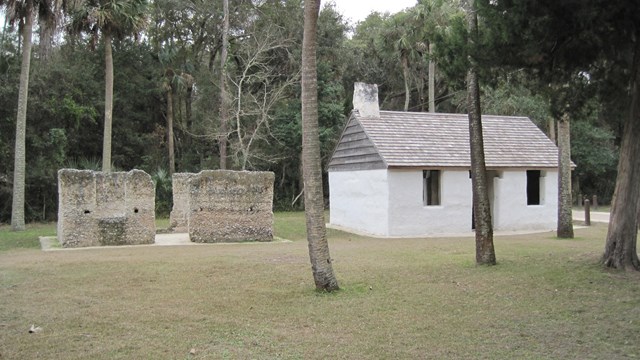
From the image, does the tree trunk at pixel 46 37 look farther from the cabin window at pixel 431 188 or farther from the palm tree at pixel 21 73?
the cabin window at pixel 431 188

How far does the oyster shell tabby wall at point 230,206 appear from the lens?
672 inches

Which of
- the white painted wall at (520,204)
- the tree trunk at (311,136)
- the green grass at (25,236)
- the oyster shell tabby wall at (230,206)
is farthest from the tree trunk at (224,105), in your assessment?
the tree trunk at (311,136)

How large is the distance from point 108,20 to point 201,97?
10131 mm

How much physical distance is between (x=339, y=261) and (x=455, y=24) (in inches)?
217

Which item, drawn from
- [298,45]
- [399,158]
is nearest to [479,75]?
[399,158]

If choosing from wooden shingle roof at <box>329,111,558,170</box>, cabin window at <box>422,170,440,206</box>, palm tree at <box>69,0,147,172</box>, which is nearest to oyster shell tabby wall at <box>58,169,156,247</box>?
wooden shingle roof at <box>329,111,558,170</box>

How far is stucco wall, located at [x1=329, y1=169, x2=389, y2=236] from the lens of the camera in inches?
799

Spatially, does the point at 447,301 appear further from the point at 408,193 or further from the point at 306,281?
the point at 408,193

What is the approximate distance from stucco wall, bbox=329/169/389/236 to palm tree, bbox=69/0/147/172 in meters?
10.4

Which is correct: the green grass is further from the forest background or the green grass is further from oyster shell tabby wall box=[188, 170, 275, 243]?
oyster shell tabby wall box=[188, 170, 275, 243]

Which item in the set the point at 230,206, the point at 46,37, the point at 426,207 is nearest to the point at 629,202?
the point at 426,207

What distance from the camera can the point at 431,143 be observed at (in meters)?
21.6

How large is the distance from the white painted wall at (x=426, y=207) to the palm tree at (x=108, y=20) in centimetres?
1329

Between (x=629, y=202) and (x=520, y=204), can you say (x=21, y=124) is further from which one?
(x=629, y=202)
